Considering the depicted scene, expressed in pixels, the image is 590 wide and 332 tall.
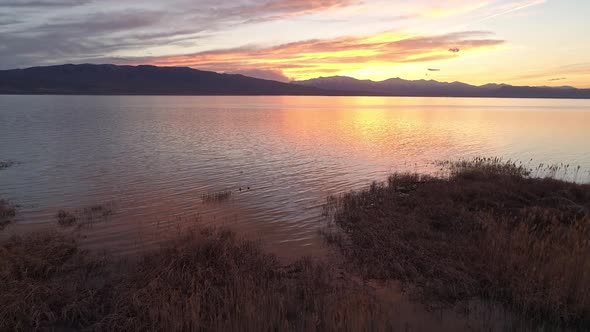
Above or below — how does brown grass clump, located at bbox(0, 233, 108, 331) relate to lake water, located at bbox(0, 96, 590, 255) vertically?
above

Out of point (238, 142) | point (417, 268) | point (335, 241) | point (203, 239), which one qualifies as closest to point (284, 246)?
point (335, 241)

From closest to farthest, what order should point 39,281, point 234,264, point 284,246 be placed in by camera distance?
point 39,281, point 234,264, point 284,246

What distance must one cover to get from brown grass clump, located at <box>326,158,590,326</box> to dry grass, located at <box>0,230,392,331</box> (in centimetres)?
179

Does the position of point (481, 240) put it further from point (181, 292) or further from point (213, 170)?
point (213, 170)

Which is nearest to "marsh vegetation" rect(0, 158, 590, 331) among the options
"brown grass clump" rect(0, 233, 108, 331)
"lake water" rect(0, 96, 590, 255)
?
"brown grass clump" rect(0, 233, 108, 331)

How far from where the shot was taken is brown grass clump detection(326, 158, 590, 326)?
802cm

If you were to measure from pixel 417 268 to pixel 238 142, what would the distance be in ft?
92.1

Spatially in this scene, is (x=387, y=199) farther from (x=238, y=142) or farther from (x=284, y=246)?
(x=238, y=142)

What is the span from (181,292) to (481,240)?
26.4 ft

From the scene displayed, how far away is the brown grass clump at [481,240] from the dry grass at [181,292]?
1785mm

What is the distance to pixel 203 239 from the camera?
9.91 meters

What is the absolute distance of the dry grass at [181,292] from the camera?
699 centimetres

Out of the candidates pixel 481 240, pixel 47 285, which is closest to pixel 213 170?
pixel 47 285

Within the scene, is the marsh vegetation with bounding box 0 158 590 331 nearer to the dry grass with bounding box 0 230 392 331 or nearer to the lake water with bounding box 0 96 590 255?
the dry grass with bounding box 0 230 392 331
